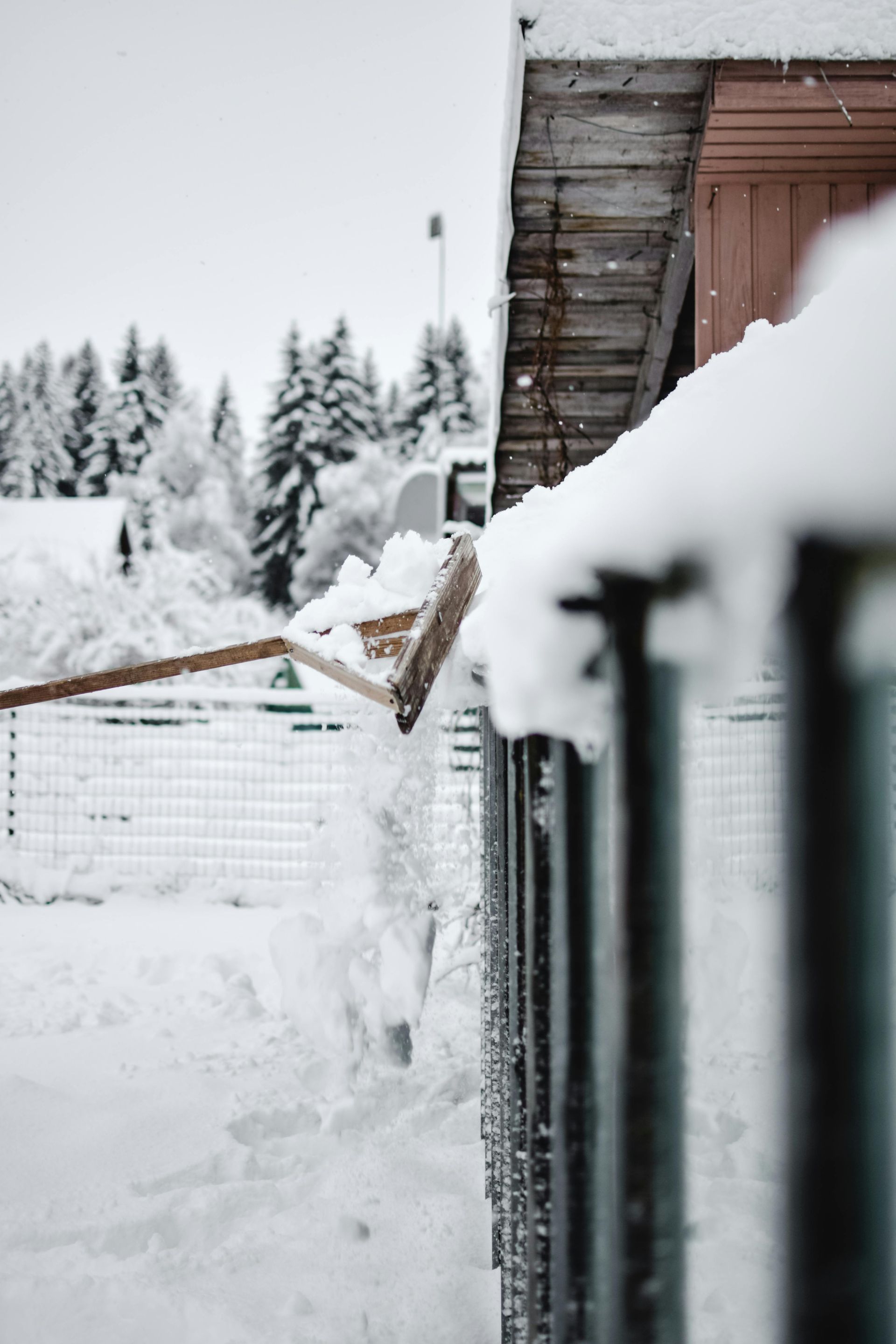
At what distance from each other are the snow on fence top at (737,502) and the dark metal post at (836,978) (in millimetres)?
35

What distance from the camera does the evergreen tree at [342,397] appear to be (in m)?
35.2

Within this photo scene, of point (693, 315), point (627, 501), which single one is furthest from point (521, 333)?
point (627, 501)

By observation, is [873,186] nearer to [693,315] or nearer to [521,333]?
[693,315]

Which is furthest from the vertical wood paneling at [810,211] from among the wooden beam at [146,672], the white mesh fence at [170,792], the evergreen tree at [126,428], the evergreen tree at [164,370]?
the evergreen tree at [164,370]

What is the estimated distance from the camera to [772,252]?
147 inches

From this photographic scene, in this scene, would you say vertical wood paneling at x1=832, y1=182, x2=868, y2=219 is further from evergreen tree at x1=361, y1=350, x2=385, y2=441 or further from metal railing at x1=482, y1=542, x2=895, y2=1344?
evergreen tree at x1=361, y1=350, x2=385, y2=441

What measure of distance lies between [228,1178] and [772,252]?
438 centimetres

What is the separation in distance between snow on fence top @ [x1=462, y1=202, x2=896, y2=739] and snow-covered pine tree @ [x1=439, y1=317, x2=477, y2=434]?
1512 inches

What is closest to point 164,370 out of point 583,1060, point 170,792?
point 170,792

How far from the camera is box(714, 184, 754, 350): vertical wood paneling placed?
144 inches

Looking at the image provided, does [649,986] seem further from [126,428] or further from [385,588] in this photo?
[126,428]

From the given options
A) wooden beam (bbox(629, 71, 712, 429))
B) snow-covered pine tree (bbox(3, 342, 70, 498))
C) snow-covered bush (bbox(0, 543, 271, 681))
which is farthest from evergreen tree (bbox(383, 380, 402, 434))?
wooden beam (bbox(629, 71, 712, 429))

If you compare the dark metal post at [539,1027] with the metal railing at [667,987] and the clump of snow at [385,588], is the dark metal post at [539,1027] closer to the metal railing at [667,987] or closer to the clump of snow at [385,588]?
the metal railing at [667,987]

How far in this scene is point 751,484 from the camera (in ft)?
1.90
